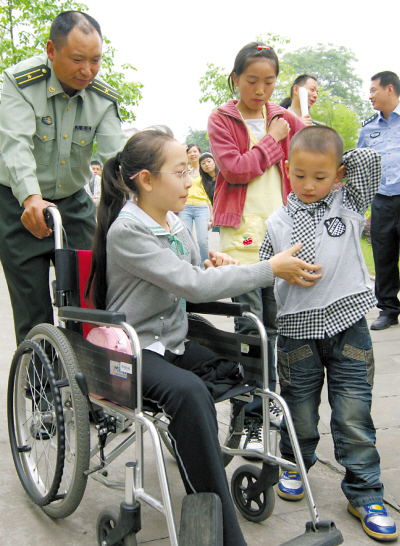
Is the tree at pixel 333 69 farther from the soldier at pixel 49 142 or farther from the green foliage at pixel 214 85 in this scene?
the soldier at pixel 49 142

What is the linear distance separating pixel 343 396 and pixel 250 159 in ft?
3.61

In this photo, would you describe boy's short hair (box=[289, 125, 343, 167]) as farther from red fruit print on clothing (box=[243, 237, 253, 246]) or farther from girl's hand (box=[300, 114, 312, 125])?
girl's hand (box=[300, 114, 312, 125])

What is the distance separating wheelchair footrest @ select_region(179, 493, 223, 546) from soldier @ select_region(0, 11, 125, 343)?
1.27m

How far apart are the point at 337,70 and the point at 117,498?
6553cm

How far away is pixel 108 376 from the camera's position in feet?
5.98

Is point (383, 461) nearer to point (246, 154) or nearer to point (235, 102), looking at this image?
point (246, 154)

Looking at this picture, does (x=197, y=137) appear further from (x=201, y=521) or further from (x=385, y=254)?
(x=201, y=521)

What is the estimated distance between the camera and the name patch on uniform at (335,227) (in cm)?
212

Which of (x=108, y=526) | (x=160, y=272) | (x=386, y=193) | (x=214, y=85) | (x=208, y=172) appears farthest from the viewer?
(x=214, y=85)

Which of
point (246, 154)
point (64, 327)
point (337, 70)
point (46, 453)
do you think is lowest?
point (46, 453)

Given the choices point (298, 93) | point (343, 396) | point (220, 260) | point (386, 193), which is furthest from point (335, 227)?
point (386, 193)

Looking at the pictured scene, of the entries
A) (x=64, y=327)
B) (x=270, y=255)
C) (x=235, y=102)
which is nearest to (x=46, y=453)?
(x=64, y=327)

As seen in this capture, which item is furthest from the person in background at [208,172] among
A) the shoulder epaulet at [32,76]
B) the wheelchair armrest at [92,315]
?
the wheelchair armrest at [92,315]

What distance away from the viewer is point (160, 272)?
189cm
